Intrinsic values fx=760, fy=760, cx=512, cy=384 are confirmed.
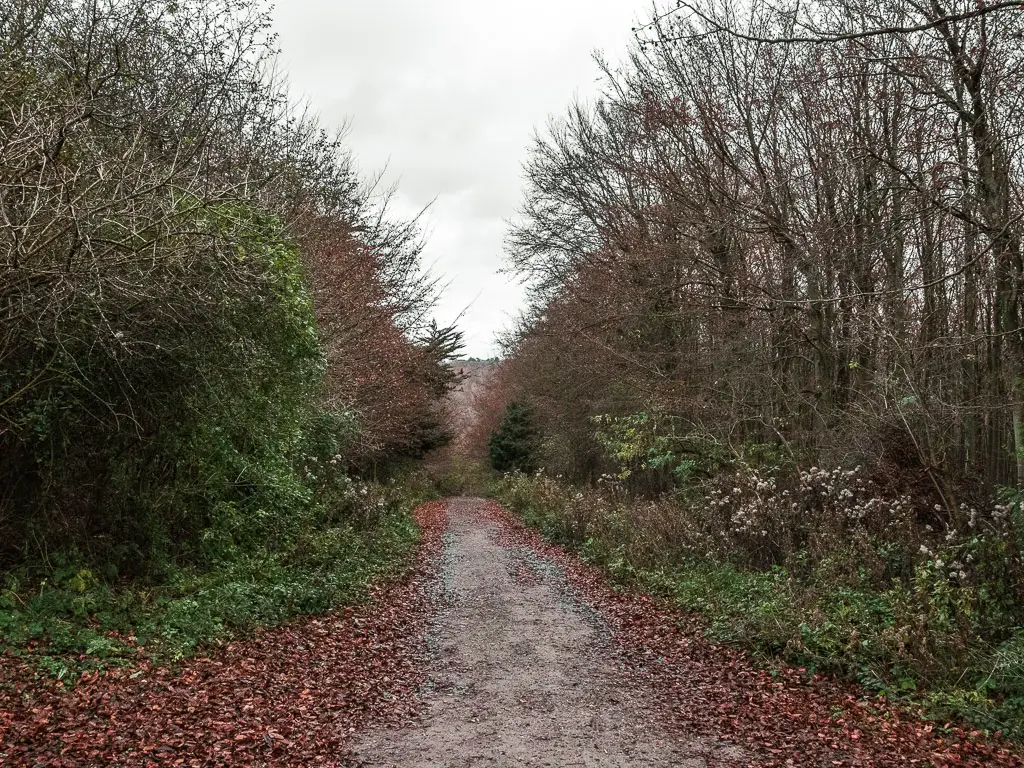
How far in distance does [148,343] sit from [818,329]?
11968 mm

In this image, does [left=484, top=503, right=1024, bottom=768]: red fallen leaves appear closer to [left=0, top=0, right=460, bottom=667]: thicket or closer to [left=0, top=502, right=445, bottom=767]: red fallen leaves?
[left=0, top=502, right=445, bottom=767]: red fallen leaves

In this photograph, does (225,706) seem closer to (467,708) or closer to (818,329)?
(467,708)

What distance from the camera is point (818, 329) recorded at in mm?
14844

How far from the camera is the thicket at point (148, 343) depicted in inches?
287

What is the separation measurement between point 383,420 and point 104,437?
12881mm

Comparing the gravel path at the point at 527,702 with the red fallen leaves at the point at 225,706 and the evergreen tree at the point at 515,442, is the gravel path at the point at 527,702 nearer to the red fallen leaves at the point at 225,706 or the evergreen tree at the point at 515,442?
the red fallen leaves at the point at 225,706

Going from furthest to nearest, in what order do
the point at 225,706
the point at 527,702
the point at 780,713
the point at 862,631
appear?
the point at 862,631 → the point at 527,702 → the point at 780,713 → the point at 225,706

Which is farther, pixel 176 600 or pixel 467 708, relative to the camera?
pixel 176 600

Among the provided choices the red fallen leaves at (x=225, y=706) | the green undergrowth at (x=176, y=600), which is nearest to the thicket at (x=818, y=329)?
the red fallen leaves at (x=225, y=706)

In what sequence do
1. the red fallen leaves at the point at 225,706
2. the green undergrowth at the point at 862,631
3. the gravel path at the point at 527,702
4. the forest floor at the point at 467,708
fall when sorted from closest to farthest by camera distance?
the red fallen leaves at the point at 225,706 → the forest floor at the point at 467,708 → the gravel path at the point at 527,702 → the green undergrowth at the point at 862,631

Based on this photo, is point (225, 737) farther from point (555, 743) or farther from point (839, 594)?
point (839, 594)

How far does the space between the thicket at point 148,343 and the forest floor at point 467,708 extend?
94 cm

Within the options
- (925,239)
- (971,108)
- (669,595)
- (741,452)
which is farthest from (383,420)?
(971,108)

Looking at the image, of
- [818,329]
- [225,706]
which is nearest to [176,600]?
[225,706]
